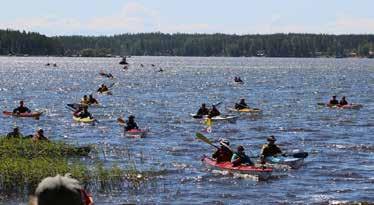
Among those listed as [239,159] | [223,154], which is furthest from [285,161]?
[239,159]

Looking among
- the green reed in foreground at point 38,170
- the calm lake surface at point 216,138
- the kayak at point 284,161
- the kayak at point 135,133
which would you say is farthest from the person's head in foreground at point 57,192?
the kayak at point 135,133

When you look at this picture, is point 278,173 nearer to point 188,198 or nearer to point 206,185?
point 206,185

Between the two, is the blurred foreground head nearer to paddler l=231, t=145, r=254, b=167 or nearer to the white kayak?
paddler l=231, t=145, r=254, b=167

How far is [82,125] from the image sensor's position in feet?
153

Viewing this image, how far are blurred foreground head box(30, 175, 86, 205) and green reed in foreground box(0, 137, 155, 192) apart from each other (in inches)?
620

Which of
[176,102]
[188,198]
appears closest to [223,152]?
[188,198]

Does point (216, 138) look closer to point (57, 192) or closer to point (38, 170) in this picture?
point (38, 170)

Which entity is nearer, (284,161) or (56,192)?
(56,192)

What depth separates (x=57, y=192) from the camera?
427cm

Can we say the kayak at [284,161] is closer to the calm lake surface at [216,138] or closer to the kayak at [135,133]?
the calm lake surface at [216,138]

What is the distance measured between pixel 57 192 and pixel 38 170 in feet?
52.7

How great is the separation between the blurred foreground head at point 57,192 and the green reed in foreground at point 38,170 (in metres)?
15.7

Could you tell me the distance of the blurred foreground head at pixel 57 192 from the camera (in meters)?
4.28

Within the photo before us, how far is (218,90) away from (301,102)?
23.0 m
